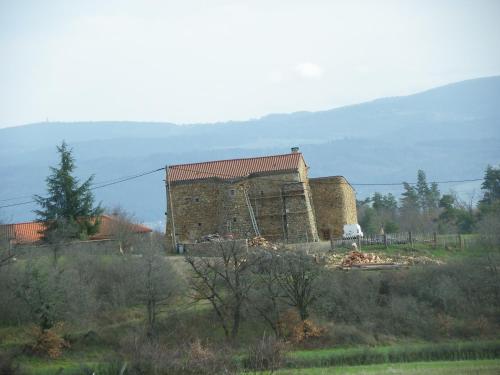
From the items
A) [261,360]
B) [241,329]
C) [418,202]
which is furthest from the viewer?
[418,202]

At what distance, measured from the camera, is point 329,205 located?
1879 inches

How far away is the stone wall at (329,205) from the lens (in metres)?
47.6

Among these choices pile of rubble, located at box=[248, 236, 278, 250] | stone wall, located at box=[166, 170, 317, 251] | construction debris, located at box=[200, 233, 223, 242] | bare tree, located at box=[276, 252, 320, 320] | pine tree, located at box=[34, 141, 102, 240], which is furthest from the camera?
pine tree, located at box=[34, 141, 102, 240]

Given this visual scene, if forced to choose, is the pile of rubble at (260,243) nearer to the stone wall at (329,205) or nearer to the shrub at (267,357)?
the stone wall at (329,205)

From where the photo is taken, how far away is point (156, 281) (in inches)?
1479

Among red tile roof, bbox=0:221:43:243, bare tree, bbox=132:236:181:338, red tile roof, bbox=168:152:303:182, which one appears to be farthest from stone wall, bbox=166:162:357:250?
red tile roof, bbox=0:221:43:243

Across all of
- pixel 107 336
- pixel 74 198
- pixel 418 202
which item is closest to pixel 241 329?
pixel 107 336

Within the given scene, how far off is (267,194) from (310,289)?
34.8 ft

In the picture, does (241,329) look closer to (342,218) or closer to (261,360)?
(261,360)

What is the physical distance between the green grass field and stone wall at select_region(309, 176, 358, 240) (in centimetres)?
1816

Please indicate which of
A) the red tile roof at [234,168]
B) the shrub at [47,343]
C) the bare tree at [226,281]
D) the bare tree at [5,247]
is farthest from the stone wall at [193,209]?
the shrub at [47,343]

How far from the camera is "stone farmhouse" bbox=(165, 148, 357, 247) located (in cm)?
4591

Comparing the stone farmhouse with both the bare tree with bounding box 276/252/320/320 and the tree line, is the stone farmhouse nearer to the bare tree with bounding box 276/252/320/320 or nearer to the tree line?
the bare tree with bounding box 276/252/320/320

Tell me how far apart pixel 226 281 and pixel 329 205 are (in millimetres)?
12595
